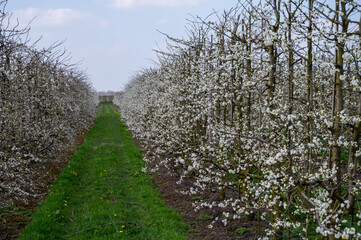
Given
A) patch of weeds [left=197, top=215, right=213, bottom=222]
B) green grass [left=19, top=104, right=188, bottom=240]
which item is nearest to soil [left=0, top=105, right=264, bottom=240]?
patch of weeds [left=197, top=215, right=213, bottom=222]

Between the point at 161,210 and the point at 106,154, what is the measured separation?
8004 millimetres

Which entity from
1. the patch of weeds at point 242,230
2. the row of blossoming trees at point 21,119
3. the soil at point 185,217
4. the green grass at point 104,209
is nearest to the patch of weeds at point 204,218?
the soil at point 185,217

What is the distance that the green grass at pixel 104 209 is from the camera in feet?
20.7

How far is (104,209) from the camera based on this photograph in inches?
299

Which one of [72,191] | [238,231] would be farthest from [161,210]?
[72,191]

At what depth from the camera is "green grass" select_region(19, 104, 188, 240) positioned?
6320mm

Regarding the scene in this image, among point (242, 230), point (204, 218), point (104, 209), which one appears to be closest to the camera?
point (242, 230)

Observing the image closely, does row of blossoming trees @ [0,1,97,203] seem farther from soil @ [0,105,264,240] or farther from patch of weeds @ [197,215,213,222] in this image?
patch of weeds @ [197,215,213,222]

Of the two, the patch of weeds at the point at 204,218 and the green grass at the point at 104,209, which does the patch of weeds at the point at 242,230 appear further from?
the green grass at the point at 104,209

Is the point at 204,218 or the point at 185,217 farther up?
the point at 204,218

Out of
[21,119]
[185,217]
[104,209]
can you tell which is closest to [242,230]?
[185,217]

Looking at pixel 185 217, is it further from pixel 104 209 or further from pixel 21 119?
pixel 21 119

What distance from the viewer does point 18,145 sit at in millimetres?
8000

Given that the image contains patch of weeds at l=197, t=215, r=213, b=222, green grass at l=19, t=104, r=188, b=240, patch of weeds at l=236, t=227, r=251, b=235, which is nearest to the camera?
patch of weeds at l=236, t=227, r=251, b=235
